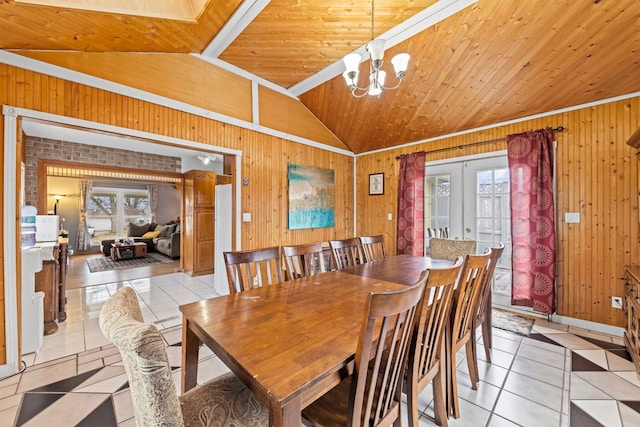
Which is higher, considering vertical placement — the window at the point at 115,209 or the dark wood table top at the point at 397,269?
the window at the point at 115,209

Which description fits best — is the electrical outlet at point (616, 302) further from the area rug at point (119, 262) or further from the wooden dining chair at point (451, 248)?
the area rug at point (119, 262)

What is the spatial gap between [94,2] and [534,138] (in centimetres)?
441

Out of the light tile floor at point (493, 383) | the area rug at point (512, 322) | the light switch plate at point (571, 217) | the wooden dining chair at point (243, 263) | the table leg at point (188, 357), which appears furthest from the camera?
the light switch plate at point (571, 217)

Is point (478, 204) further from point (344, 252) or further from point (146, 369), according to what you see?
point (146, 369)

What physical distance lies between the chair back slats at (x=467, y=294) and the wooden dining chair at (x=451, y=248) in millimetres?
1339

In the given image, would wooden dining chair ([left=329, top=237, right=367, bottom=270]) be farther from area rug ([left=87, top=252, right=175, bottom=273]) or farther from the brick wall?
area rug ([left=87, top=252, right=175, bottom=273])

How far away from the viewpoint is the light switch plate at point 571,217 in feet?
9.64

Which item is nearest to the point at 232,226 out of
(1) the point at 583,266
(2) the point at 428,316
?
(2) the point at 428,316

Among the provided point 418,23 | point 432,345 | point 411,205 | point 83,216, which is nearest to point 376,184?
point 411,205

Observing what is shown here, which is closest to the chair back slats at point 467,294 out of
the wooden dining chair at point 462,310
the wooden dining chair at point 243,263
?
the wooden dining chair at point 462,310

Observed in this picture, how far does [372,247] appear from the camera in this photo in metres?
3.03

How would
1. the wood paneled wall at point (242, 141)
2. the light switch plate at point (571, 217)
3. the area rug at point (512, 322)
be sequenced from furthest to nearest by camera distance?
1. the light switch plate at point (571, 217)
2. the area rug at point (512, 322)
3. the wood paneled wall at point (242, 141)

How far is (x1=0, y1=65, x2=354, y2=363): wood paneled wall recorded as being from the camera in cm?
217

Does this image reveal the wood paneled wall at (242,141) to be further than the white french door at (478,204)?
No
